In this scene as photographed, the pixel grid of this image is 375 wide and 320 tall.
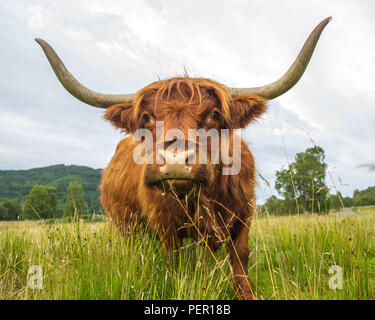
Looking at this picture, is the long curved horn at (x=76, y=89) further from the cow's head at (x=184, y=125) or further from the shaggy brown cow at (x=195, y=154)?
the cow's head at (x=184, y=125)

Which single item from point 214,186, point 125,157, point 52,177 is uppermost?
point 52,177

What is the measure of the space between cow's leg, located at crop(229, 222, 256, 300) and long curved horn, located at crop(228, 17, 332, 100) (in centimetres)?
161

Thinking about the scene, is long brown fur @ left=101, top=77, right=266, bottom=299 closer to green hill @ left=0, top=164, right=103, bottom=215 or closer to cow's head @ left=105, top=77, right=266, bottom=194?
cow's head @ left=105, top=77, right=266, bottom=194

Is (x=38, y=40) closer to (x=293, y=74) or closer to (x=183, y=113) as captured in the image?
(x=183, y=113)

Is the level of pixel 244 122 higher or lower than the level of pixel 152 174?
higher

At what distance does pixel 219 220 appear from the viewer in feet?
11.1

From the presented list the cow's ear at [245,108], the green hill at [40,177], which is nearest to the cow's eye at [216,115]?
the cow's ear at [245,108]

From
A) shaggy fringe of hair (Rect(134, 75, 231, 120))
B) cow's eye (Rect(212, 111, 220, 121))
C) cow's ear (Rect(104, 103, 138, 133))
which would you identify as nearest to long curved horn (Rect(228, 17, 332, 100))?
shaggy fringe of hair (Rect(134, 75, 231, 120))

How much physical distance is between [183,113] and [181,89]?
48cm

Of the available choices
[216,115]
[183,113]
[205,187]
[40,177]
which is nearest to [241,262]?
[205,187]
